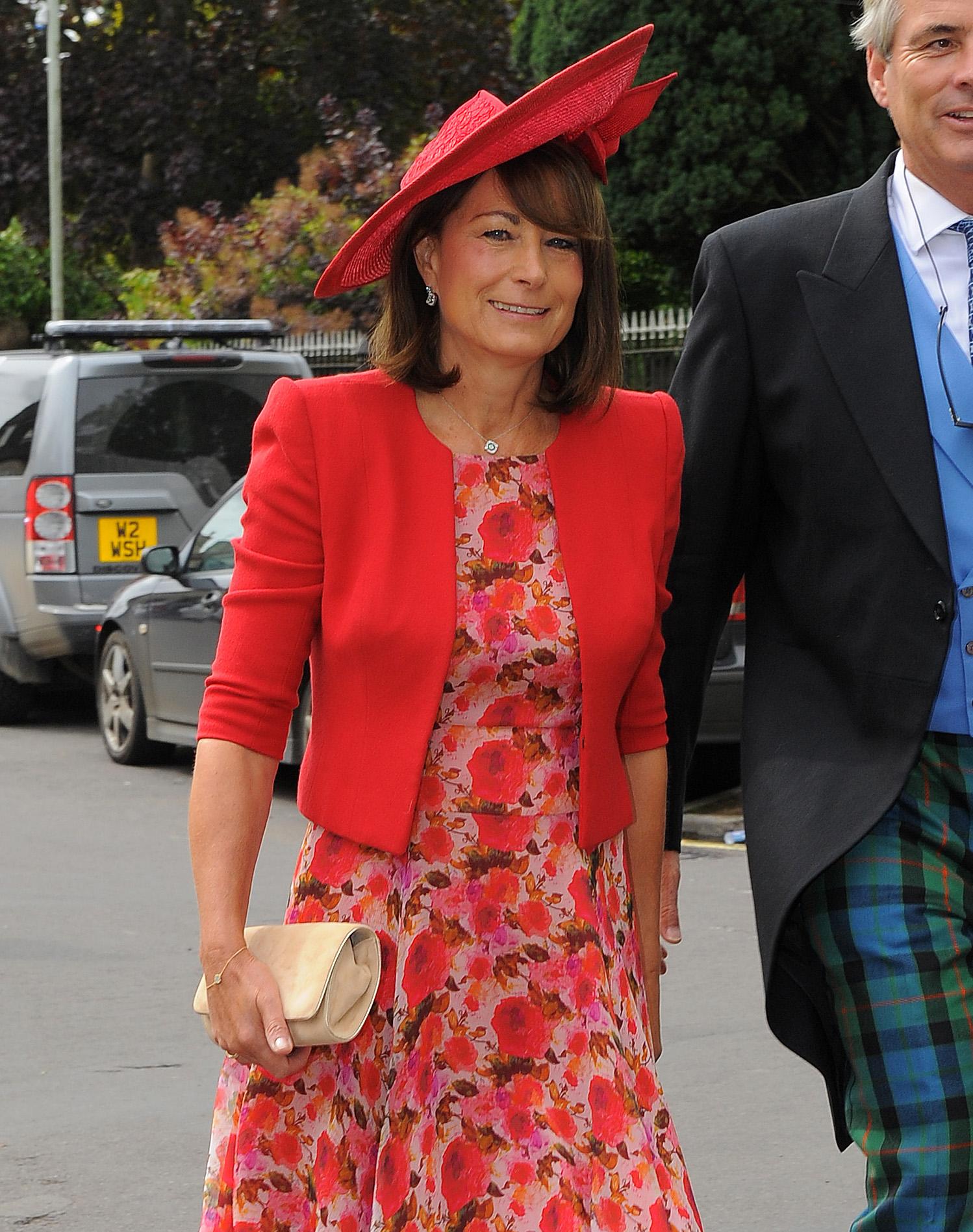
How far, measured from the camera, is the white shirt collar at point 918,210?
3025 millimetres

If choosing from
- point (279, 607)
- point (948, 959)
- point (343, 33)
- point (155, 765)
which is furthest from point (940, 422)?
point (343, 33)

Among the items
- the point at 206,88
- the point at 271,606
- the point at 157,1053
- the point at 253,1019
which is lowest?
the point at 206,88

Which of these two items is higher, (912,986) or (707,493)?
(707,493)

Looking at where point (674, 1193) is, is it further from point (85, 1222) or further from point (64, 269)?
point (64, 269)

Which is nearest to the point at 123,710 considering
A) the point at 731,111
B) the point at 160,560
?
the point at 160,560

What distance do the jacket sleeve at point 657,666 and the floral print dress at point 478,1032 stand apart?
20cm

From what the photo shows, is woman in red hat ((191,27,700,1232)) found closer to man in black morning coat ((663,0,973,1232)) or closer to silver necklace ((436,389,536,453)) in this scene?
silver necklace ((436,389,536,453))

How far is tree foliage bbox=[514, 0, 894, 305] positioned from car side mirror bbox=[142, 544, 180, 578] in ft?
35.0

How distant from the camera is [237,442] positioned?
12.0 meters

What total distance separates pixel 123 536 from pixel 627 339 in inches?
291

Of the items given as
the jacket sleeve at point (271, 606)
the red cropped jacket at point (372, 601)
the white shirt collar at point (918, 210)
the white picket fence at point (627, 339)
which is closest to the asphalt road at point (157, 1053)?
the red cropped jacket at point (372, 601)

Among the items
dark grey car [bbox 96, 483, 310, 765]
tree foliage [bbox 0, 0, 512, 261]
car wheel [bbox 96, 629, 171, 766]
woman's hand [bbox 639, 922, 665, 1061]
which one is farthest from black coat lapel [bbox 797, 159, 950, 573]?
tree foliage [bbox 0, 0, 512, 261]

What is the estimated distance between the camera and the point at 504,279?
296cm

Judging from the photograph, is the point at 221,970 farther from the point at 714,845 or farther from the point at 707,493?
the point at 714,845
